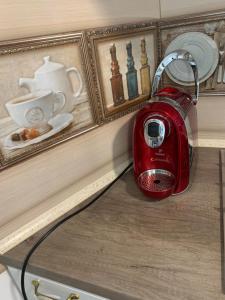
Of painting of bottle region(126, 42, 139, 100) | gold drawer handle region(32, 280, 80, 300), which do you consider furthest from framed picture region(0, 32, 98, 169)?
gold drawer handle region(32, 280, 80, 300)

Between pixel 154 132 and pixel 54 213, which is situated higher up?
pixel 154 132

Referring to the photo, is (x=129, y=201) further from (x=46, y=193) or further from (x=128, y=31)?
(x=128, y=31)

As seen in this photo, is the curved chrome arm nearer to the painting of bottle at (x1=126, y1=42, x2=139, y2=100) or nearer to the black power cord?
the painting of bottle at (x1=126, y1=42, x2=139, y2=100)

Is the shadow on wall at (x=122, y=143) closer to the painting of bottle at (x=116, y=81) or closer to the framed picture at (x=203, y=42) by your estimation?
the painting of bottle at (x=116, y=81)

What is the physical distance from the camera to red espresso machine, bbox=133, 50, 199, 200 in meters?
0.70

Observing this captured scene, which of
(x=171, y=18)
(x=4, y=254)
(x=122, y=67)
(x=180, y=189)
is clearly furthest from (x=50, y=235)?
(x=171, y=18)

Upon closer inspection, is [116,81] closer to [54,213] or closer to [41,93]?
[41,93]

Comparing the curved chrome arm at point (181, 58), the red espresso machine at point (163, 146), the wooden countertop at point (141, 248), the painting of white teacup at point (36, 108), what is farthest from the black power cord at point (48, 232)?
the curved chrome arm at point (181, 58)

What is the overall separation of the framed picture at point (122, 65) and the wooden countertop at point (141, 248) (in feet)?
0.87

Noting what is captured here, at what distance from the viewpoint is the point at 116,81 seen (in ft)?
2.66

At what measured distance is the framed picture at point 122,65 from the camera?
2.45ft

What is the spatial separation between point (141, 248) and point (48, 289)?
→ 222mm

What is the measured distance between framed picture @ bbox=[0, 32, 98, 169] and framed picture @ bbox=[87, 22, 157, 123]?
4 cm

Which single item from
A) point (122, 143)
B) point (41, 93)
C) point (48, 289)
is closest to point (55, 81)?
point (41, 93)
